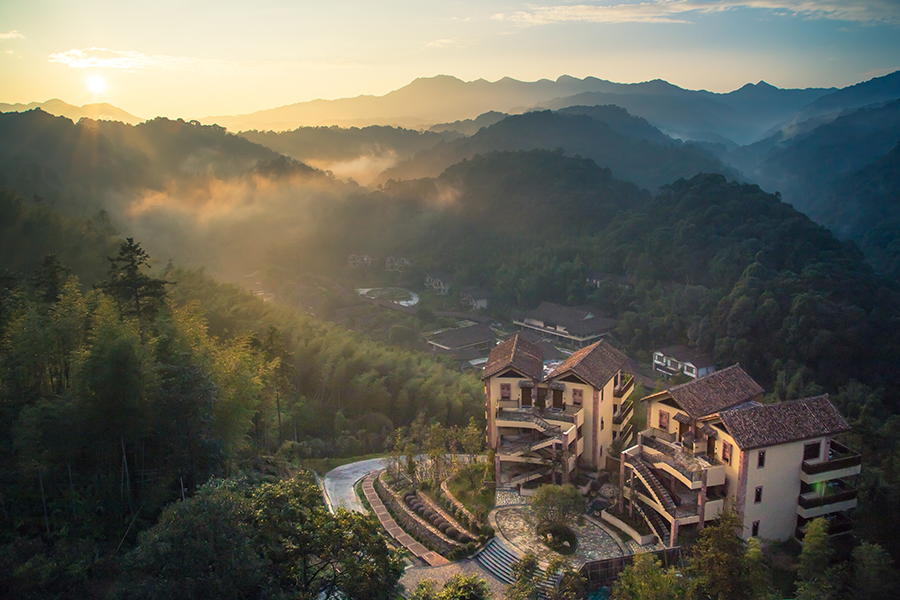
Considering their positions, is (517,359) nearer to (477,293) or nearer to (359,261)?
(477,293)

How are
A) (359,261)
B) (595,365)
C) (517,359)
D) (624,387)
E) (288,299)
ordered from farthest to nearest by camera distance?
(359,261), (288,299), (624,387), (517,359), (595,365)

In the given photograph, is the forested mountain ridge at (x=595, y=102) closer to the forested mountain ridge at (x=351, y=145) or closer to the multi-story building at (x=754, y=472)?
the forested mountain ridge at (x=351, y=145)

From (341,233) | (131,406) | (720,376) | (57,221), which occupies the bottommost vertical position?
(341,233)

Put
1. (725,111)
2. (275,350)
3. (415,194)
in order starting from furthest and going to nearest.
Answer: (725,111), (415,194), (275,350)

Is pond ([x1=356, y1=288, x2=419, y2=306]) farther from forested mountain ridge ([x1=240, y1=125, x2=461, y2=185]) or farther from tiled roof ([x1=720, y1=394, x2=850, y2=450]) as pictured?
forested mountain ridge ([x1=240, y1=125, x2=461, y2=185])

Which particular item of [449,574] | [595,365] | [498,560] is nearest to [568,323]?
[595,365]

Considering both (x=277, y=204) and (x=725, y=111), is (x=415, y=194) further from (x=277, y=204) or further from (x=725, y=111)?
(x=725, y=111)

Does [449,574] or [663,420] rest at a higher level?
[663,420]

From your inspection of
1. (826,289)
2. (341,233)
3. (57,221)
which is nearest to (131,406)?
(57,221)
